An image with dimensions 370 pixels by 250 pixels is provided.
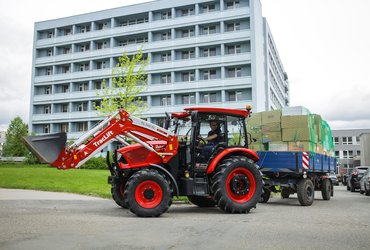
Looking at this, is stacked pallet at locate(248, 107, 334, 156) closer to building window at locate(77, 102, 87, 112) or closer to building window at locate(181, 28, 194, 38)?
building window at locate(181, 28, 194, 38)

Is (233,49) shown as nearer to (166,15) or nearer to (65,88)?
(166,15)

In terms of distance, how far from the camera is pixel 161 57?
180 ft

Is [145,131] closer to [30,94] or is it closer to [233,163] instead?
[233,163]

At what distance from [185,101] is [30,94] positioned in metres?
26.9

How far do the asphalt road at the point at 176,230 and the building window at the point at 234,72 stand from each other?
39.8 meters

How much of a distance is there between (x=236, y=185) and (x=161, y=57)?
149ft

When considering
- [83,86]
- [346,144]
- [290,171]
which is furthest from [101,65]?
[346,144]

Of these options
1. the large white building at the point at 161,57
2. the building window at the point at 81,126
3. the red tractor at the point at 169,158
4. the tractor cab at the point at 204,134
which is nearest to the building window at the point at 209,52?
the large white building at the point at 161,57

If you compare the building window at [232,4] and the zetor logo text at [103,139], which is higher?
the building window at [232,4]

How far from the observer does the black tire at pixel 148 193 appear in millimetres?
9758

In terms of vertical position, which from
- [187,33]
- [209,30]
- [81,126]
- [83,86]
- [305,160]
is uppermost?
[187,33]

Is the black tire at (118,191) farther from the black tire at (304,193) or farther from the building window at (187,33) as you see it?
the building window at (187,33)

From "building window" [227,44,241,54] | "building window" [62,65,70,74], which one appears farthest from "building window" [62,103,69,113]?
"building window" [227,44,241,54]

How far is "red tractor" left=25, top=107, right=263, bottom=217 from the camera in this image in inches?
391
